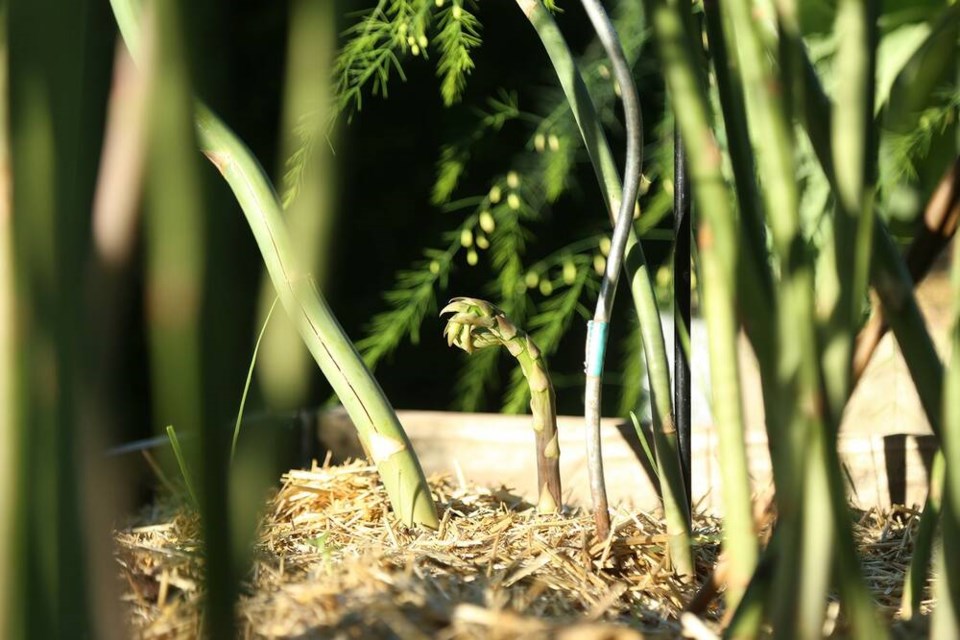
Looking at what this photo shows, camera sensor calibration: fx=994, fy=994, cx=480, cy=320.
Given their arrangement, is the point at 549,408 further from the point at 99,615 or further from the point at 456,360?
the point at 456,360

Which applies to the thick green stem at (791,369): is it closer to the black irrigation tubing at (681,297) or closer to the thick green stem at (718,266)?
the thick green stem at (718,266)

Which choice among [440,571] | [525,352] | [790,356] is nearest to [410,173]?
[525,352]

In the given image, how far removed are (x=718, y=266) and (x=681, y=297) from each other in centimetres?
21

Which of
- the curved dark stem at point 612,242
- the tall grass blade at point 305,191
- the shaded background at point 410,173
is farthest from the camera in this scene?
Result: the shaded background at point 410,173

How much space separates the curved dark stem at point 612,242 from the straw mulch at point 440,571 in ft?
0.10

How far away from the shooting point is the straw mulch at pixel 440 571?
1.09 ft

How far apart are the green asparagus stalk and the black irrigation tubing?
75 millimetres

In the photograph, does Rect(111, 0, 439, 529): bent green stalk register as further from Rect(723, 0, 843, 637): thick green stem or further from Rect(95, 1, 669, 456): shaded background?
Rect(95, 1, 669, 456): shaded background

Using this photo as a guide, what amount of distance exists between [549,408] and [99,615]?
345 millimetres

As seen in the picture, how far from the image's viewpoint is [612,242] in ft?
1.57

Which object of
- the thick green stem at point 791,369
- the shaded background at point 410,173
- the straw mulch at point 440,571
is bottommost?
the straw mulch at point 440,571

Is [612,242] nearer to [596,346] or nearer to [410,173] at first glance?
[596,346]

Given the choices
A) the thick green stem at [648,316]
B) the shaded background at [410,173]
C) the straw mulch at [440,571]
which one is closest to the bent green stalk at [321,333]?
the straw mulch at [440,571]

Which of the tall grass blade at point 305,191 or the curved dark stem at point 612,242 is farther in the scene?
the curved dark stem at point 612,242
